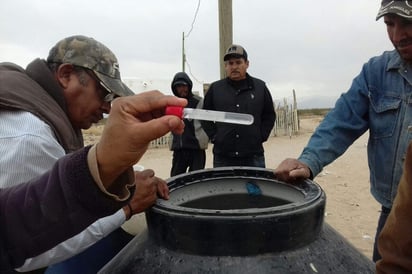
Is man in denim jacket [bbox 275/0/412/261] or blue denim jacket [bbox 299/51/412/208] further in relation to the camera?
blue denim jacket [bbox 299/51/412/208]

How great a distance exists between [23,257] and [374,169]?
1.79 m

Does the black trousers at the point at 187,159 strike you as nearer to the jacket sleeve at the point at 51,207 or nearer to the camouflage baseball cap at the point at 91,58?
the camouflage baseball cap at the point at 91,58

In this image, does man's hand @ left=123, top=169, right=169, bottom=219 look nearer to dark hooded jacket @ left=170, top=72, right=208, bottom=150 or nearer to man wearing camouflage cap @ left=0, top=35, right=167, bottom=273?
man wearing camouflage cap @ left=0, top=35, right=167, bottom=273

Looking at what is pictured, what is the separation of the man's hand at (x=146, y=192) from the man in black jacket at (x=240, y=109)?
2.97m

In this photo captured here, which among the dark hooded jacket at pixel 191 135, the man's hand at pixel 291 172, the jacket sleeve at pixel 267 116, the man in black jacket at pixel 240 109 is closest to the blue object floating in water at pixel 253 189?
the man's hand at pixel 291 172

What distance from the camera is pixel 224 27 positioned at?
21.5ft

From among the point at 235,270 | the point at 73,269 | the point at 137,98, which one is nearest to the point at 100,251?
the point at 73,269

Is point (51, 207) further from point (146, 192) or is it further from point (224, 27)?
point (224, 27)

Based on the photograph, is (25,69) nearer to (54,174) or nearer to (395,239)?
(54,174)

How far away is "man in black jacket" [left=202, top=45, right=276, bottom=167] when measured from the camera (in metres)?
4.55

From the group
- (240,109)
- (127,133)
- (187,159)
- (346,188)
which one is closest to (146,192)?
(127,133)

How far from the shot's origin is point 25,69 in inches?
66.2

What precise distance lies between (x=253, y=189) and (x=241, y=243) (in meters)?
0.56

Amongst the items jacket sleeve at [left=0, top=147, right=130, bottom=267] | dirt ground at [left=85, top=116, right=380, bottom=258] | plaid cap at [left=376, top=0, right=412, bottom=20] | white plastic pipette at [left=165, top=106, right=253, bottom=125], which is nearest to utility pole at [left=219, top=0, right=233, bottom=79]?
dirt ground at [left=85, top=116, right=380, bottom=258]
